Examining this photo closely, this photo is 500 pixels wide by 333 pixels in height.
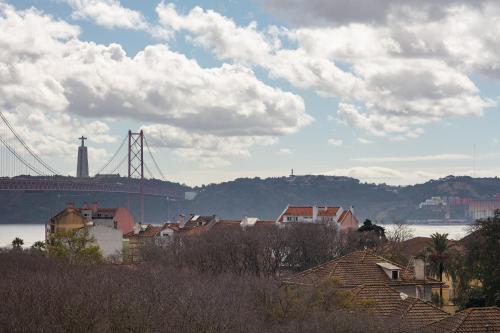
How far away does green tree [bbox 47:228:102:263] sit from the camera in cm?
7044

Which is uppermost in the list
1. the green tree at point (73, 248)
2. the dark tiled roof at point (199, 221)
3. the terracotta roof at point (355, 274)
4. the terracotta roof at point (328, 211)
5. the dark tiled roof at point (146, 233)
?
the terracotta roof at point (328, 211)

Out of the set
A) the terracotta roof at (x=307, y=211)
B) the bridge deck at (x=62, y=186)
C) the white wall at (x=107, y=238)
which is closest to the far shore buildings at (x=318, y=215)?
the terracotta roof at (x=307, y=211)

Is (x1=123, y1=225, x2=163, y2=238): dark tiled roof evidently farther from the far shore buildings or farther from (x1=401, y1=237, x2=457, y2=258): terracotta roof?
(x1=401, y1=237, x2=457, y2=258): terracotta roof

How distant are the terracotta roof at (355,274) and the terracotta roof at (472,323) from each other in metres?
11.1

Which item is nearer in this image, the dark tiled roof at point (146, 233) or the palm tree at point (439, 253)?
the palm tree at point (439, 253)

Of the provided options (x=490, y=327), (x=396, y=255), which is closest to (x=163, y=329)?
(x=490, y=327)

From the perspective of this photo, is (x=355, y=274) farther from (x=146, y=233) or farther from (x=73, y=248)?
(x=146, y=233)

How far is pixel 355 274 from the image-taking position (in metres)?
51.6

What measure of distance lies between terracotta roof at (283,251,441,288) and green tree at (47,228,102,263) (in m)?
21.3

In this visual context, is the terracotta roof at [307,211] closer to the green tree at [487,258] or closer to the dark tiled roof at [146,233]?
the dark tiled roof at [146,233]

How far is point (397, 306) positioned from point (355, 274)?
8664 mm

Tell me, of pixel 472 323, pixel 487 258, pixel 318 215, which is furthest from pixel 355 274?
pixel 318 215

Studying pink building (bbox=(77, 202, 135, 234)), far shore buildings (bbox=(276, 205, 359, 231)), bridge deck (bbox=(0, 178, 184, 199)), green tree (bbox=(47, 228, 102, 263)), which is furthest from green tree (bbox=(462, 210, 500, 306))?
far shore buildings (bbox=(276, 205, 359, 231))

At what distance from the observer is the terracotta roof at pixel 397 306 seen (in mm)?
40938
